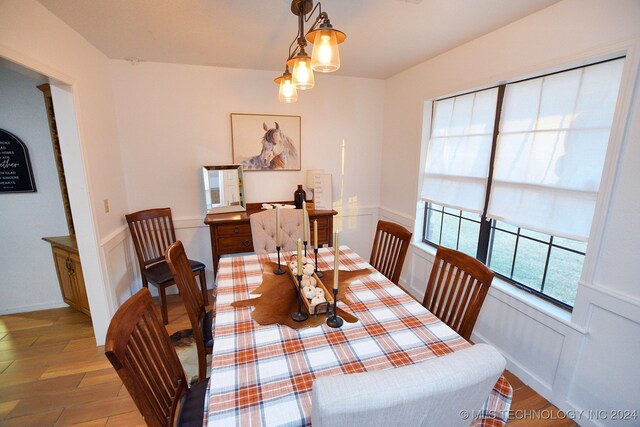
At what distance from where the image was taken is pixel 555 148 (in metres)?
1.67

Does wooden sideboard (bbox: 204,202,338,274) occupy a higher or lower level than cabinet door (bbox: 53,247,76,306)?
higher

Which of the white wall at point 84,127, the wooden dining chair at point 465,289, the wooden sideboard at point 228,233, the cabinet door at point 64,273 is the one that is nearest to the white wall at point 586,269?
the wooden dining chair at point 465,289

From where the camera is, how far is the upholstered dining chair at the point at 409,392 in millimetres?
547

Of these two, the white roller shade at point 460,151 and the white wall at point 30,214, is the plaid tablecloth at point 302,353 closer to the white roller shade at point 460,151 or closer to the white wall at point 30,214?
the white roller shade at point 460,151

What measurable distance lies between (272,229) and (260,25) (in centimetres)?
144

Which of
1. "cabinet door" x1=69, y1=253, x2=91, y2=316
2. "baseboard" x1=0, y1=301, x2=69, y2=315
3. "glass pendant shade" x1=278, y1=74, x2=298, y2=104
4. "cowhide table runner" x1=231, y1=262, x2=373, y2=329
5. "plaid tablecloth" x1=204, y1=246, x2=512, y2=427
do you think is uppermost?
"glass pendant shade" x1=278, y1=74, x2=298, y2=104

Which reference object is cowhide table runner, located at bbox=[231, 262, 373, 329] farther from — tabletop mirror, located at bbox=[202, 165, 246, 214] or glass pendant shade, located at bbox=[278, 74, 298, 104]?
tabletop mirror, located at bbox=[202, 165, 246, 214]

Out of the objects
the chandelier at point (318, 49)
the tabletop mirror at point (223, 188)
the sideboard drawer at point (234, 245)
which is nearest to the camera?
the chandelier at point (318, 49)

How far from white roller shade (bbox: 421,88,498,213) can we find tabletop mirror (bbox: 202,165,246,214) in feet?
6.24

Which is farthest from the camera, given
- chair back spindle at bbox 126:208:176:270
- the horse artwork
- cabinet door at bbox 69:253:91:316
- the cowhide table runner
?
the horse artwork

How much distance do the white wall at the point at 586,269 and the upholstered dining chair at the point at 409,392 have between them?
1283 millimetres

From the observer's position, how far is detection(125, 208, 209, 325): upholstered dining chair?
2.43 meters

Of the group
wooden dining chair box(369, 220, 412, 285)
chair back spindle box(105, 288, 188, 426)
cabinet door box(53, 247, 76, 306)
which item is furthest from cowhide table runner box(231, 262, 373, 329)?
cabinet door box(53, 247, 76, 306)

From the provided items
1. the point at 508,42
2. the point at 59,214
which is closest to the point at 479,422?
the point at 508,42
